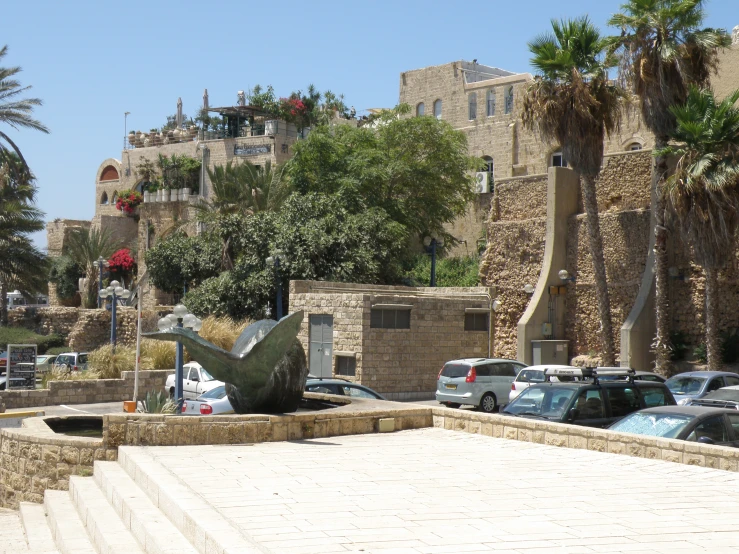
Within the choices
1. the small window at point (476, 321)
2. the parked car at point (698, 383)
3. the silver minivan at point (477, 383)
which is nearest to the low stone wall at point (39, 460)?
the parked car at point (698, 383)

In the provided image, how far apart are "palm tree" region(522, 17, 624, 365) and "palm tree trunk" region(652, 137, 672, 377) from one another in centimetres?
167

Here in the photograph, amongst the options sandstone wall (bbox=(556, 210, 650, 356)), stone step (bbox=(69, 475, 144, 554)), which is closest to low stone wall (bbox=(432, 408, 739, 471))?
stone step (bbox=(69, 475, 144, 554))

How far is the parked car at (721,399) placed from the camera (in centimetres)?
1639

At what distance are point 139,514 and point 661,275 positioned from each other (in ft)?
71.5

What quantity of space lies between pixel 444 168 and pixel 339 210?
26.8 feet

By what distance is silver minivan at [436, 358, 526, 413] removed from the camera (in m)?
23.7

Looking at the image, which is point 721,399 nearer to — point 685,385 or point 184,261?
point 685,385

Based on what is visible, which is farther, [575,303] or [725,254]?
[575,303]

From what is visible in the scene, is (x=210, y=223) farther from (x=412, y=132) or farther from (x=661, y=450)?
(x=661, y=450)

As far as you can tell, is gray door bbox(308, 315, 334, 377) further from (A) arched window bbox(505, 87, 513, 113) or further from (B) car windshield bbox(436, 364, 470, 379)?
(A) arched window bbox(505, 87, 513, 113)

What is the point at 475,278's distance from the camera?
41.2m

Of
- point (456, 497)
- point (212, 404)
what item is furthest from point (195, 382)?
point (456, 497)

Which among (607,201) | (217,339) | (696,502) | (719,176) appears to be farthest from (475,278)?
(696,502)

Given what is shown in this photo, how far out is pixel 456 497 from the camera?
339 inches
